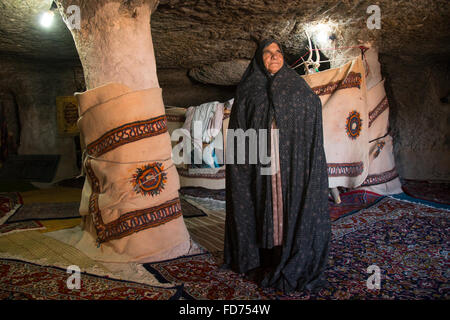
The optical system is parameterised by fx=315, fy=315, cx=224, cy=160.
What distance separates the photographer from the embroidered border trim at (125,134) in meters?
2.30

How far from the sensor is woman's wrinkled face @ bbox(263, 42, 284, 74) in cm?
191

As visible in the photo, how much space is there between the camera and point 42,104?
6586 mm

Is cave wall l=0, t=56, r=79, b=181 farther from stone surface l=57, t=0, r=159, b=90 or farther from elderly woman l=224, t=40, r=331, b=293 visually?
elderly woman l=224, t=40, r=331, b=293

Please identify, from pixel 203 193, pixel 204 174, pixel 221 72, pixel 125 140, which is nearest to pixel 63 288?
pixel 125 140

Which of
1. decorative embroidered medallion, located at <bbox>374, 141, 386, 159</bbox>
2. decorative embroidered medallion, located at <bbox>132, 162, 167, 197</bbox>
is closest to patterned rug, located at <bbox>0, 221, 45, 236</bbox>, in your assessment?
decorative embroidered medallion, located at <bbox>132, 162, 167, 197</bbox>

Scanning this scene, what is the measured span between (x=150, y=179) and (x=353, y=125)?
2.61 m

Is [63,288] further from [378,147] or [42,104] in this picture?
[42,104]

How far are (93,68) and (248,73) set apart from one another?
1250 millimetres

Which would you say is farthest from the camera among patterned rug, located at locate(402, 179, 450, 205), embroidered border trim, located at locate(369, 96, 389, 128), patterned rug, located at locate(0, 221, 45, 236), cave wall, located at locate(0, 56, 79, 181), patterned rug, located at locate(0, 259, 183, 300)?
cave wall, located at locate(0, 56, 79, 181)

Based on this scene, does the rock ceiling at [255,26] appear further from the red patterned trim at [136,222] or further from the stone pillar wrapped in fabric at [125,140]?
the red patterned trim at [136,222]

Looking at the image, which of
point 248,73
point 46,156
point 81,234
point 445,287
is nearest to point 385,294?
point 445,287

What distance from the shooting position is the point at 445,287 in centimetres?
184

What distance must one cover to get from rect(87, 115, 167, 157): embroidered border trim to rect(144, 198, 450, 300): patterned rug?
0.91 metres

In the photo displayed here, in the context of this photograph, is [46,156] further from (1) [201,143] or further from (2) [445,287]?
(2) [445,287]
